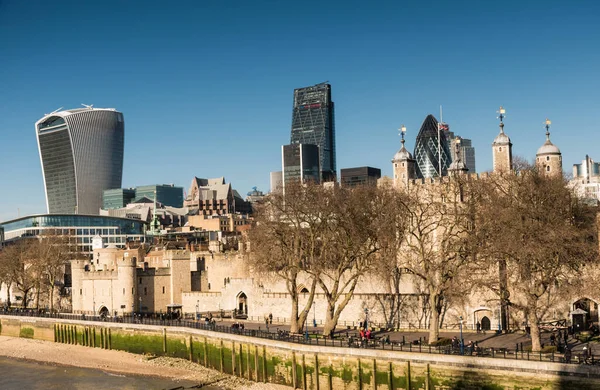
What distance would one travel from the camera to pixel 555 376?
43.5 metres

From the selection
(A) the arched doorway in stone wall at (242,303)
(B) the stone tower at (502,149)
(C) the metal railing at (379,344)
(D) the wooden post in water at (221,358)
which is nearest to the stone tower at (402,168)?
(B) the stone tower at (502,149)

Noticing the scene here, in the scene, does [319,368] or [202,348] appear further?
[202,348]

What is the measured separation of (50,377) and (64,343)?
18702 millimetres

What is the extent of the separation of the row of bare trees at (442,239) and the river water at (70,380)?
13.1 meters

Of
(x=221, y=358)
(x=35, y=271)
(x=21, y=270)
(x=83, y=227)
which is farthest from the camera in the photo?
(x=83, y=227)

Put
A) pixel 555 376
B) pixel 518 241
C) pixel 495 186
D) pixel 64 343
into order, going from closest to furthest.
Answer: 1. pixel 555 376
2. pixel 518 241
3. pixel 495 186
4. pixel 64 343

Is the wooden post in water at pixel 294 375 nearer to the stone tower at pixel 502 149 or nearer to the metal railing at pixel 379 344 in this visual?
the metal railing at pixel 379 344

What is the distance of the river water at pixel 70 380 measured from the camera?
6066cm

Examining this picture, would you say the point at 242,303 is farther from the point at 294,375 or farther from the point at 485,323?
the point at 485,323

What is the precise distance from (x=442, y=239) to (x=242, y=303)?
2970 cm

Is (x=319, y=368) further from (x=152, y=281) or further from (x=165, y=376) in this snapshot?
(x=152, y=281)

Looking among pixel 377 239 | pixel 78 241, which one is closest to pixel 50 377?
pixel 377 239

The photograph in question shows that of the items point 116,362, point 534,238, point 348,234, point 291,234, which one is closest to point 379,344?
point 534,238

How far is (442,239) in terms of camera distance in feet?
203
